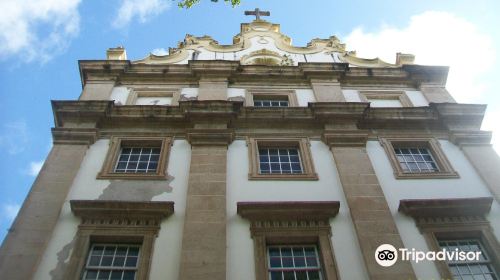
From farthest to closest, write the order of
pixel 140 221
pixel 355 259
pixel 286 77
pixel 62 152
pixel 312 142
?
pixel 286 77 < pixel 312 142 < pixel 62 152 < pixel 140 221 < pixel 355 259

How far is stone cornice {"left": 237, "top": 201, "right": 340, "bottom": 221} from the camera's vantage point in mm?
13289

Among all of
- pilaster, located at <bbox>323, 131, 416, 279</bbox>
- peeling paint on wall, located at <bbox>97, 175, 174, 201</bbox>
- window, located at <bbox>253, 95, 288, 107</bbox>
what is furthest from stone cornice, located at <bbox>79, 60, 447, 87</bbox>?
peeling paint on wall, located at <bbox>97, 175, 174, 201</bbox>

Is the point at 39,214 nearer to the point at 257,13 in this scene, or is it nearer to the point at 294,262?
the point at 294,262

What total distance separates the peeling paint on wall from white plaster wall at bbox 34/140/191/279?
175 millimetres

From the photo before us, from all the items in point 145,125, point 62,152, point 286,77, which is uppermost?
point 286,77

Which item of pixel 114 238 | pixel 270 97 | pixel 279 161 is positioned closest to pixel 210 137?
pixel 279 161

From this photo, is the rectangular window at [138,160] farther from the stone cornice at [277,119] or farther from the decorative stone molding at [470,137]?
the decorative stone molding at [470,137]

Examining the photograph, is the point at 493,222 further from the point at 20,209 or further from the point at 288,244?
the point at 20,209

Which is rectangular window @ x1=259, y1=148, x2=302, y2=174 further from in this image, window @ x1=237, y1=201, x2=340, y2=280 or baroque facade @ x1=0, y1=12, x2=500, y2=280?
window @ x1=237, y1=201, x2=340, y2=280

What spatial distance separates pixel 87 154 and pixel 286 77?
9310 mm

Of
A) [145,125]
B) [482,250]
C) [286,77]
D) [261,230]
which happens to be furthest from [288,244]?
[286,77]

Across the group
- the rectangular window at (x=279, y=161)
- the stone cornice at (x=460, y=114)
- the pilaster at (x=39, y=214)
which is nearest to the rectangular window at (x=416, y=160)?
the stone cornice at (x=460, y=114)

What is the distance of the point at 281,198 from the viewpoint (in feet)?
46.4

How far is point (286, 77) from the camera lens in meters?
20.8
